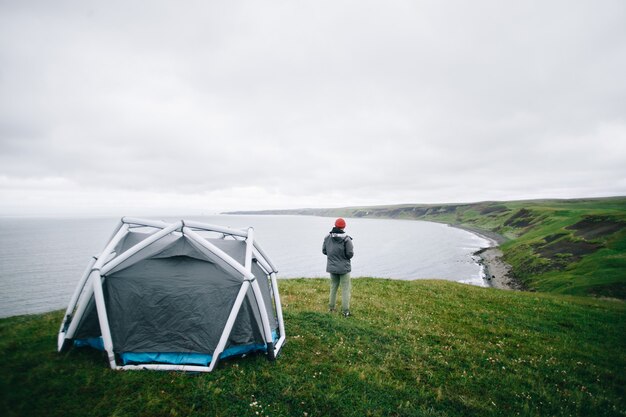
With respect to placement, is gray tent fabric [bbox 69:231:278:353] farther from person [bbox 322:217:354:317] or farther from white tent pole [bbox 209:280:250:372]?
person [bbox 322:217:354:317]

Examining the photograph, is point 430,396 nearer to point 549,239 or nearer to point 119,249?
point 119,249

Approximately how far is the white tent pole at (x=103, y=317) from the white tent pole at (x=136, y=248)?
37 centimetres

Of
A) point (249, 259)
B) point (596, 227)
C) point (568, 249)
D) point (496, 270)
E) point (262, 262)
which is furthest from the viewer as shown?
point (596, 227)

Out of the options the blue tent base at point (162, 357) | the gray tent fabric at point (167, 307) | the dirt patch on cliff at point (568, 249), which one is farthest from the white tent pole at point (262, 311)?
the dirt patch on cliff at point (568, 249)

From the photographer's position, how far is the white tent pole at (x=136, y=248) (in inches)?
320

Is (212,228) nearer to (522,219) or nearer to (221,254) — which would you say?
(221,254)

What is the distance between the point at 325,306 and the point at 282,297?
114 inches

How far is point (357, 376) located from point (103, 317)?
24.8ft

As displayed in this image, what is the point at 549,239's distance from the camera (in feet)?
245

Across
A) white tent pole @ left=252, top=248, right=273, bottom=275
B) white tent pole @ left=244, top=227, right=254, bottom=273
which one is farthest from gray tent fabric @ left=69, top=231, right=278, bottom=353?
white tent pole @ left=252, top=248, right=273, bottom=275

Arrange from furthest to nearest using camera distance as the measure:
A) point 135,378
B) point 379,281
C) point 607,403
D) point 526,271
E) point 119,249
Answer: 1. point 526,271
2. point 379,281
3. point 119,249
4. point 607,403
5. point 135,378

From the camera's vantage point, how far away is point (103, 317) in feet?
24.9

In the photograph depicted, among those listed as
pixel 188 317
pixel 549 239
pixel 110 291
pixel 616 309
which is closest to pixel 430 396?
pixel 188 317

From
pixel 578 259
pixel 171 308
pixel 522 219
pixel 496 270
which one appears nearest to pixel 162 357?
pixel 171 308
